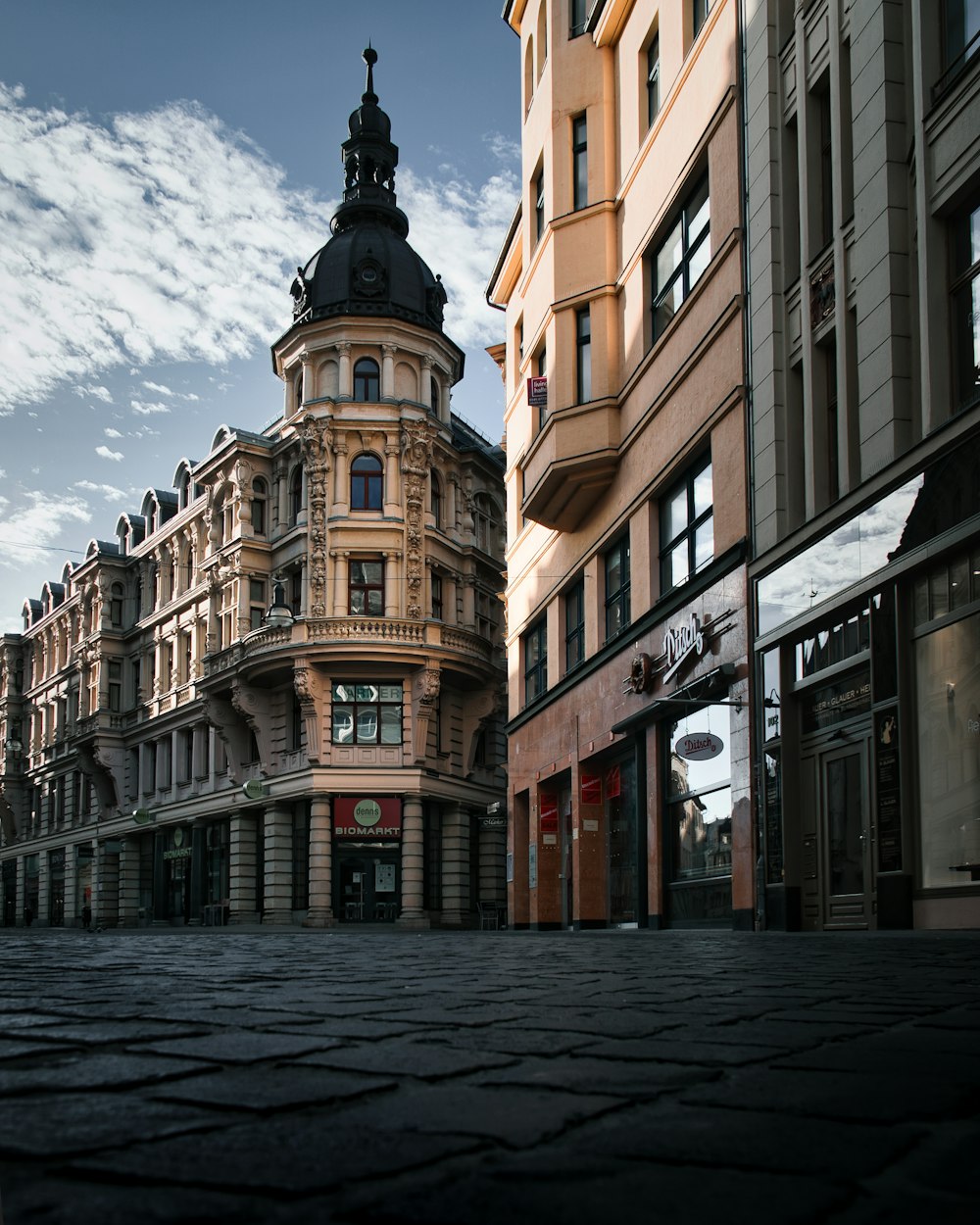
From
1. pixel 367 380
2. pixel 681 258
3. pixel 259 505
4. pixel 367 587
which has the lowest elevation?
pixel 367 587

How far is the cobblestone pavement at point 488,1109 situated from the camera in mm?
1582

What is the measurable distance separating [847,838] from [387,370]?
32.3 meters

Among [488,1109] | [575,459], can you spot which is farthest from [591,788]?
[488,1109]

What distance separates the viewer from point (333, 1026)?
3.75m

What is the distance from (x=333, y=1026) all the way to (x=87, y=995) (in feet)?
6.01

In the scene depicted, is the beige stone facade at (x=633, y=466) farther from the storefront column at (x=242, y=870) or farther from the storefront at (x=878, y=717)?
the storefront column at (x=242, y=870)

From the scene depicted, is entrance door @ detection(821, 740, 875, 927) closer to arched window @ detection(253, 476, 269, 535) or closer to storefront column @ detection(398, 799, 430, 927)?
storefront column @ detection(398, 799, 430, 927)

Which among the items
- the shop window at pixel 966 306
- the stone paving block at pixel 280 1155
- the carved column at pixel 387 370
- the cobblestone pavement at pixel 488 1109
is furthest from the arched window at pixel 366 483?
the stone paving block at pixel 280 1155

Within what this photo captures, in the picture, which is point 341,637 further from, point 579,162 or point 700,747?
point 700,747

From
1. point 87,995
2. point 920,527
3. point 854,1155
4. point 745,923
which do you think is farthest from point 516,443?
point 854,1155

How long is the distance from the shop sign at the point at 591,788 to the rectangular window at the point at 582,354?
6939 millimetres

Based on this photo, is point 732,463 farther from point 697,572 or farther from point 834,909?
point 834,909

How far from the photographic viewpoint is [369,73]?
54312mm

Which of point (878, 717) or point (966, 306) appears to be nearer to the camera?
point (966, 306)
